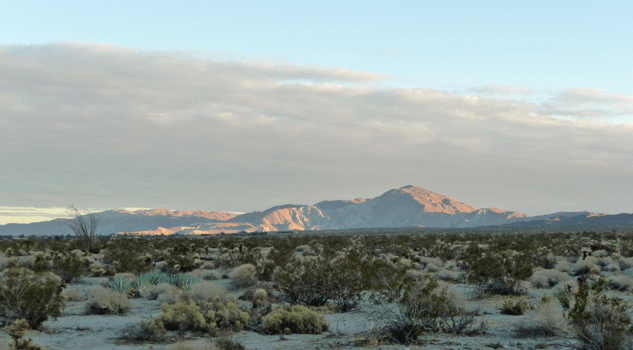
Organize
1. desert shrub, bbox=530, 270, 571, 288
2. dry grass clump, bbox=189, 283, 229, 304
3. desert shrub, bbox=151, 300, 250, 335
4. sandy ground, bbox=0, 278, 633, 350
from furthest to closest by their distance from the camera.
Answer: desert shrub, bbox=530, 270, 571, 288 → dry grass clump, bbox=189, 283, 229, 304 → desert shrub, bbox=151, 300, 250, 335 → sandy ground, bbox=0, 278, 633, 350

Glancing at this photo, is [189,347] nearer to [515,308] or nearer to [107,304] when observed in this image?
[107,304]

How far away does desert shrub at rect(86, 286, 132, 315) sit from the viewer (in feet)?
43.9

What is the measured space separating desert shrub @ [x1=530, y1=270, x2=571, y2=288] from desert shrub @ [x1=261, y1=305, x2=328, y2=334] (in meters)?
9.62

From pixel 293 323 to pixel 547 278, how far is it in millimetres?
10982

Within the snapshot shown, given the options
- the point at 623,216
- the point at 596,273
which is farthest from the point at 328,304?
the point at 623,216

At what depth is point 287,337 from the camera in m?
10.6

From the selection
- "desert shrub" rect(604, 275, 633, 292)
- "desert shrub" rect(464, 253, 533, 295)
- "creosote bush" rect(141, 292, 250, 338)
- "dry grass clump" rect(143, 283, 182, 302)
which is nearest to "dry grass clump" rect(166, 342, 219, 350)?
"creosote bush" rect(141, 292, 250, 338)

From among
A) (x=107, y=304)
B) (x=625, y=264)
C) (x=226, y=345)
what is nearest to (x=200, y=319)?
(x=226, y=345)

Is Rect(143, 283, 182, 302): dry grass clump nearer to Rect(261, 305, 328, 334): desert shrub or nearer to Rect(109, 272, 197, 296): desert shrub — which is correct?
Rect(109, 272, 197, 296): desert shrub

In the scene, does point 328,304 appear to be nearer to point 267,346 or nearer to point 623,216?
point 267,346

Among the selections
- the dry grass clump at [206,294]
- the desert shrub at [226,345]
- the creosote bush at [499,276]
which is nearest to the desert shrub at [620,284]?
the creosote bush at [499,276]

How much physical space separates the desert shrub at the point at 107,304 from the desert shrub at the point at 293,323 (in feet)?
15.2

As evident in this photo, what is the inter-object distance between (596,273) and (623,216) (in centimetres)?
19883

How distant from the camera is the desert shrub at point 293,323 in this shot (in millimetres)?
10984
